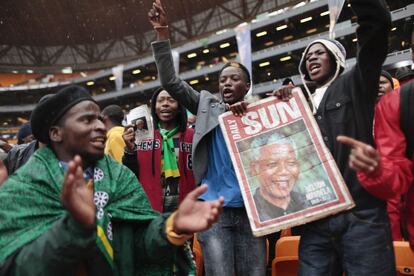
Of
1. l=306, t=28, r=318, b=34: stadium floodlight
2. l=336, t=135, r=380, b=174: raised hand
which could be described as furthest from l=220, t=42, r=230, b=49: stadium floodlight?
l=336, t=135, r=380, b=174: raised hand

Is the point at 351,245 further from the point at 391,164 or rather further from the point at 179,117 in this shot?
the point at 179,117

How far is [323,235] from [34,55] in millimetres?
68637

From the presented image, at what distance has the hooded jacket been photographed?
229 cm

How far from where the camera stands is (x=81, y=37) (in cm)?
5781

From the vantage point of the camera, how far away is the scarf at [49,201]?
1801 millimetres

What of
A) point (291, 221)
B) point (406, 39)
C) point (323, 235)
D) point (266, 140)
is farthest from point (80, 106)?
point (406, 39)

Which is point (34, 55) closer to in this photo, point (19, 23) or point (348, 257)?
point (19, 23)

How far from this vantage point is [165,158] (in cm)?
362

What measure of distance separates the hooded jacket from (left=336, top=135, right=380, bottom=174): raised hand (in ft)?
1.58

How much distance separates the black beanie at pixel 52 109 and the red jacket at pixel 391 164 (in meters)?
1.71

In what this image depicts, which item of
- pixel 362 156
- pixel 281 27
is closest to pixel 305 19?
pixel 281 27

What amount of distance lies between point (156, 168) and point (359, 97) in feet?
6.47

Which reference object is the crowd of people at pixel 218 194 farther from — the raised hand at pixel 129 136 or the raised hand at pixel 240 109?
the raised hand at pixel 129 136

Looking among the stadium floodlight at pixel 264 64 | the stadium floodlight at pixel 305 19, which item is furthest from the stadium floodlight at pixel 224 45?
the stadium floodlight at pixel 305 19
